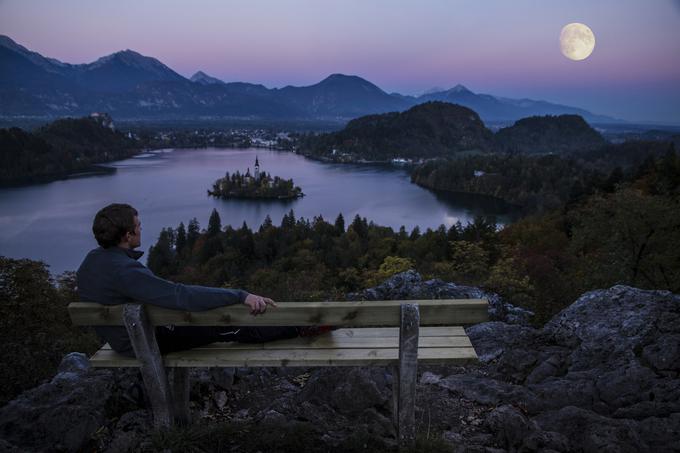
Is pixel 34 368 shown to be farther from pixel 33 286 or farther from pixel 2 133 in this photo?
pixel 2 133

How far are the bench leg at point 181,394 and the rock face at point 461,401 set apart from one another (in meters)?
0.20

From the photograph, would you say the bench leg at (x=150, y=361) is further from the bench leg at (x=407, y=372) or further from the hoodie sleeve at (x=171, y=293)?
the bench leg at (x=407, y=372)

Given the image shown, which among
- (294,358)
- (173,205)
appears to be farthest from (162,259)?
(294,358)

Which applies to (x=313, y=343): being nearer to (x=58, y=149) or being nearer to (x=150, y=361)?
(x=150, y=361)

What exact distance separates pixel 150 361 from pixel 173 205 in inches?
2853

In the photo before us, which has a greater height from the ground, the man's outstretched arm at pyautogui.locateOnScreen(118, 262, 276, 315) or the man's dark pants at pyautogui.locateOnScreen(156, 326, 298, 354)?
the man's outstretched arm at pyautogui.locateOnScreen(118, 262, 276, 315)

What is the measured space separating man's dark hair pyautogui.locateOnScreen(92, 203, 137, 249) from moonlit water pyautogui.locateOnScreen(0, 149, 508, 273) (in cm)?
4292

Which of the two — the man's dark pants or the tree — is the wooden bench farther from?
the tree

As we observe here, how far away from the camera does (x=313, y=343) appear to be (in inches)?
116

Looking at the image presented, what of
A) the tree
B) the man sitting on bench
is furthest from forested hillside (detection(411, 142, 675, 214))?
the man sitting on bench

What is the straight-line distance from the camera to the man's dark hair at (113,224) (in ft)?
8.94

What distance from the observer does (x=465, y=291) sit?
26.5ft

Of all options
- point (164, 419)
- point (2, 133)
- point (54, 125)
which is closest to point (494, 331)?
point (164, 419)

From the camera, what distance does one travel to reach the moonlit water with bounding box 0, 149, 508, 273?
4944 cm
